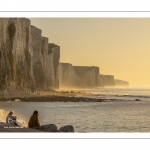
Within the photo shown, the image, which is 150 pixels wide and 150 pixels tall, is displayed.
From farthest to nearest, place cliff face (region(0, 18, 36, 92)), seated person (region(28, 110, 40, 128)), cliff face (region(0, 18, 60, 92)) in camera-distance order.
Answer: cliff face (region(0, 18, 36, 92))
cliff face (region(0, 18, 60, 92))
seated person (region(28, 110, 40, 128))

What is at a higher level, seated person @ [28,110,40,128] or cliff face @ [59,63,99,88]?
cliff face @ [59,63,99,88]

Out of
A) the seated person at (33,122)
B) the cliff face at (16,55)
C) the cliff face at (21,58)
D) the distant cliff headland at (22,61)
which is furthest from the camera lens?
the cliff face at (16,55)

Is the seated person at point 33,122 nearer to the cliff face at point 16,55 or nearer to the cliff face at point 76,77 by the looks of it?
the cliff face at point 76,77

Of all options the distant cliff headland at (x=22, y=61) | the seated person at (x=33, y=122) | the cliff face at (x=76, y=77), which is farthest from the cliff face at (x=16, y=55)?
the seated person at (x=33, y=122)

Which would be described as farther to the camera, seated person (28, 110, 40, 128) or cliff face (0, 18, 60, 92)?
cliff face (0, 18, 60, 92)

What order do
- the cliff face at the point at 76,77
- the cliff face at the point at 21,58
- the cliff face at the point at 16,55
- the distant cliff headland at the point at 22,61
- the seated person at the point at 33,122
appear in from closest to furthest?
1. the seated person at the point at 33,122
2. the cliff face at the point at 76,77
3. the distant cliff headland at the point at 22,61
4. the cliff face at the point at 21,58
5. the cliff face at the point at 16,55

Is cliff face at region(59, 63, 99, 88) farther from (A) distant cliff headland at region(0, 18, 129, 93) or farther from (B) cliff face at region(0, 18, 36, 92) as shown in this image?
(B) cliff face at region(0, 18, 36, 92)

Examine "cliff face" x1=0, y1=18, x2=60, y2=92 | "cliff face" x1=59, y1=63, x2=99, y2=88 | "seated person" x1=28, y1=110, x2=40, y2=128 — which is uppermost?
"cliff face" x1=0, y1=18, x2=60, y2=92

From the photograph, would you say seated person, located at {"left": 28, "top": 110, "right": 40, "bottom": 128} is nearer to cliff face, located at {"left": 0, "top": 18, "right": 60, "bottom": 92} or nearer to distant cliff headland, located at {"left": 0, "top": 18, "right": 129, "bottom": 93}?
distant cliff headland, located at {"left": 0, "top": 18, "right": 129, "bottom": 93}

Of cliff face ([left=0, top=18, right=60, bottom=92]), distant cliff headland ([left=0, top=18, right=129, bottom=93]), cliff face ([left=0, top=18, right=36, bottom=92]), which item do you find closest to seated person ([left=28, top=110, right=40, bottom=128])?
distant cliff headland ([left=0, top=18, right=129, bottom=93])

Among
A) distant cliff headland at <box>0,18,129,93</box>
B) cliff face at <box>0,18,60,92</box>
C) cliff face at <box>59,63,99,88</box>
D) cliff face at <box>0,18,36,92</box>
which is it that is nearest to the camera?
cliff face at <box>59,63,99,88</box>

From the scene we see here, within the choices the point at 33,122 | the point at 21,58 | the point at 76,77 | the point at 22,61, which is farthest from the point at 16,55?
the point at 33,122
